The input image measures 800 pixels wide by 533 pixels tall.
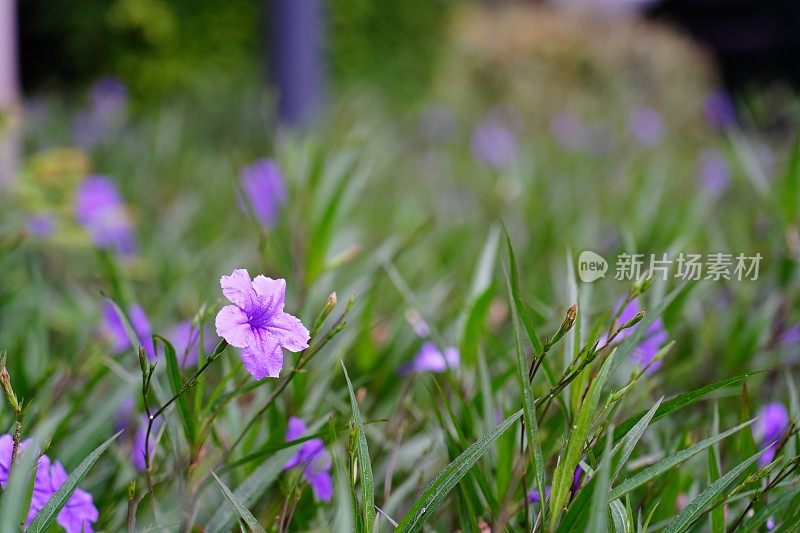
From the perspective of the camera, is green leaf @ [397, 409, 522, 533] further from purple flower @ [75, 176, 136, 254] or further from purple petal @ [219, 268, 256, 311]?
purple flower @ [75, 176, 136, 254]

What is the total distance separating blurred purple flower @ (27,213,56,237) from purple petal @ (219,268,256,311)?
134cm

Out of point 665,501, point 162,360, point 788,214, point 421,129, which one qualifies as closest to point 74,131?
point 421,129

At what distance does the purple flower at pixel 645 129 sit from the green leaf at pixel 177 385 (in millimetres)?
4264

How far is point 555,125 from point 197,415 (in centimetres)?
510

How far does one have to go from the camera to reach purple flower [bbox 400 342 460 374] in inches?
43.8

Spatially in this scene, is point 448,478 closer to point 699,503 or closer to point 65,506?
point 699,503

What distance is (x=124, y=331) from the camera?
48.0 inches

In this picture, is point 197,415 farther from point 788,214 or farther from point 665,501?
point 788,214

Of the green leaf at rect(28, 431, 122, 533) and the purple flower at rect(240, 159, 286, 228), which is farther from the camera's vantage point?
the purple flower at rect(240, 159, 286, 228)

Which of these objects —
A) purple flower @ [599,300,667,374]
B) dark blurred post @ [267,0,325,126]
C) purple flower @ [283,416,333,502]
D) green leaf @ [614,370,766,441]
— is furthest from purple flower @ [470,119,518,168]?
green leaf @ [614,370,766,441]

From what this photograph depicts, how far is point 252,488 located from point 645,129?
15.5 feet

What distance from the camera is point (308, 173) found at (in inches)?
64.9

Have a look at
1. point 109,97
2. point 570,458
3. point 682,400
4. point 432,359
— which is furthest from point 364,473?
point 109,97

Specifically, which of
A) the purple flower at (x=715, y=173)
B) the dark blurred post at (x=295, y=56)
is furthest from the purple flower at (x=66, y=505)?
the dark blurred post at (x=295, y=56)
